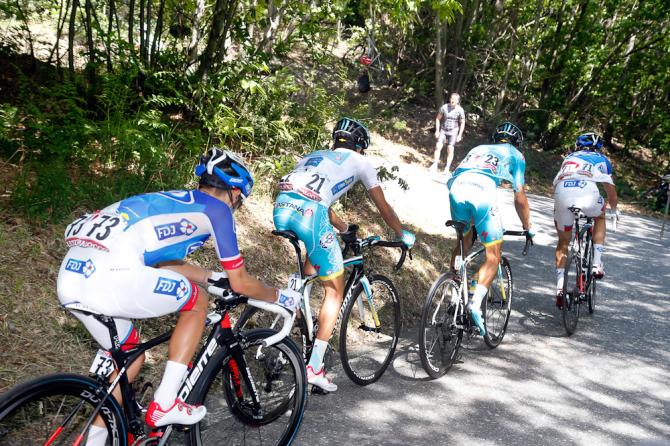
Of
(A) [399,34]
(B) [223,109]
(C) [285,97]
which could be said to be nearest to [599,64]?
(A) [399,34]

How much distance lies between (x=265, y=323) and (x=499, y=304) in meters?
2.93

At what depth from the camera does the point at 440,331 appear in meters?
6.12

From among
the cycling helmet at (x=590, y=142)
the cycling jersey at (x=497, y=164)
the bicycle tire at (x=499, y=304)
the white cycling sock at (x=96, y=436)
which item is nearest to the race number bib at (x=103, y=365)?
the white cycling sock at (x=96, y=436)

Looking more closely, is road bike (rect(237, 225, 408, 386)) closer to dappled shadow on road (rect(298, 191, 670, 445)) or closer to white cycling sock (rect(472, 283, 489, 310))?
dappled shadow on road (rect(298, 191, 670, 445))

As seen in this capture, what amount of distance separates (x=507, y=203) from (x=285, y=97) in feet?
24.8

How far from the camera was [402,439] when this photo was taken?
15.7 feet

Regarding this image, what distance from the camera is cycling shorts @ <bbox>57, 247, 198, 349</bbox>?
331 centimetres

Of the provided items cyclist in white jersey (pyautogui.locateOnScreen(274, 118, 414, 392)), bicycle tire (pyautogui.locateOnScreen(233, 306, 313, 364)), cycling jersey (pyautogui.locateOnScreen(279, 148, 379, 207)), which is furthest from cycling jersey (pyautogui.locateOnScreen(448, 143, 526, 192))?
bicycle tire (pyautogui.locateOnScreen(233, 306, 313, 364))

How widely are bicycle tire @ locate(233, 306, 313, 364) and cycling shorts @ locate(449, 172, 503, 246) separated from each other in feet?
6.87

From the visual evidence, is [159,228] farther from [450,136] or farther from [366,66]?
[366,66]

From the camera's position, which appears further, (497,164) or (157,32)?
(157,32)

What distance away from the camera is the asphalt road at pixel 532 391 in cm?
502

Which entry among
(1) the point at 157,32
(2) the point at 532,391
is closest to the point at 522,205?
(2) the point at 532,391

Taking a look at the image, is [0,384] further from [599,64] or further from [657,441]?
[599,64]
